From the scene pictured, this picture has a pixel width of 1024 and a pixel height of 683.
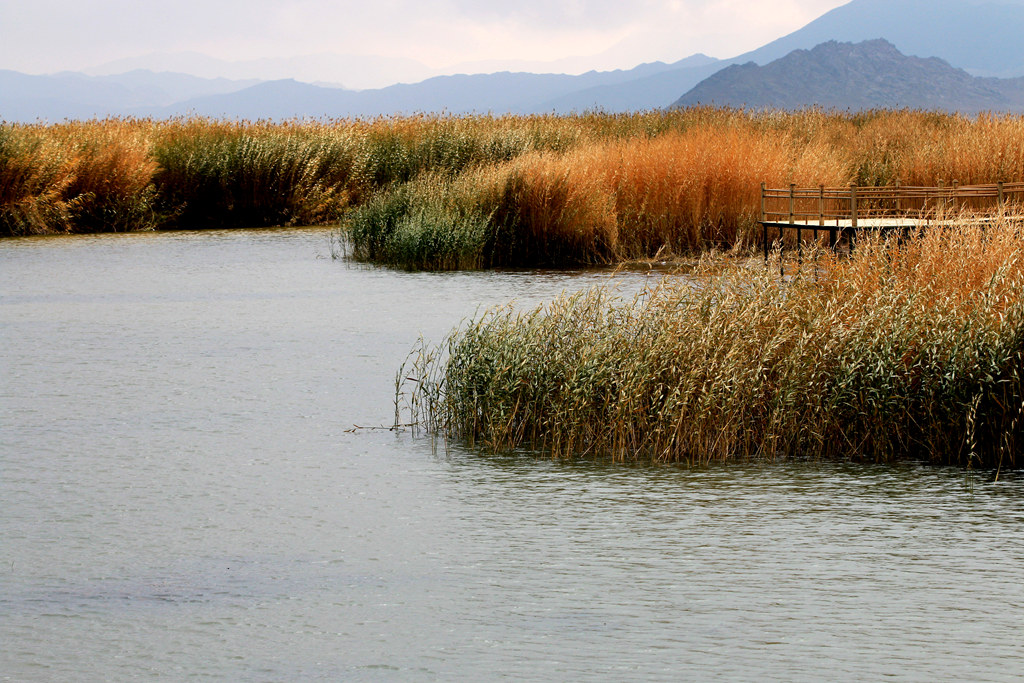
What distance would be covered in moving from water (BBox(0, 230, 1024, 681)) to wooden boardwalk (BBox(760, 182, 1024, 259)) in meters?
7.27

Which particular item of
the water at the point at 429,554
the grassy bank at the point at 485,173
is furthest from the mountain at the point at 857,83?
the water at the point at 429,554

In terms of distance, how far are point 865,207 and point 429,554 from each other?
16263mm

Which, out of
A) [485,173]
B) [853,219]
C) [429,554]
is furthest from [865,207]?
[429,554]

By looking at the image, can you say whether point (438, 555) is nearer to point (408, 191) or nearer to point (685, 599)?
point (685, 599)

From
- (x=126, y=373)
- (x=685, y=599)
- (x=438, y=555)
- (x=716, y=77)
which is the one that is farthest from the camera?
(x=716, y=77)

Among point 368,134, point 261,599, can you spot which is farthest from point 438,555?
point 368,134

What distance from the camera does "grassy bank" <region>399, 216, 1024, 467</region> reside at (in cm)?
828

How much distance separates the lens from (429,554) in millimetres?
6469

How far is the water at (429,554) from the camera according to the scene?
5090mm

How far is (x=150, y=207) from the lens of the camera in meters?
27.4

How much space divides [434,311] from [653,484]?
7.41 m

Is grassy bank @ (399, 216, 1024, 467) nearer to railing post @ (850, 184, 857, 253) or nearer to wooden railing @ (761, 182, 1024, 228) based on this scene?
railing post @ (850, 184, 857, 253)

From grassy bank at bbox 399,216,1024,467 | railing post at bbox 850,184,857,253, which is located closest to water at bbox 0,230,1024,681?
grassy bank at bbox 399,216,1024,467

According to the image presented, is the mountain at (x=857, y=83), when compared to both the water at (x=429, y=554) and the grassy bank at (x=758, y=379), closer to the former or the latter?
the grassy bank at (x=758, y=379)
